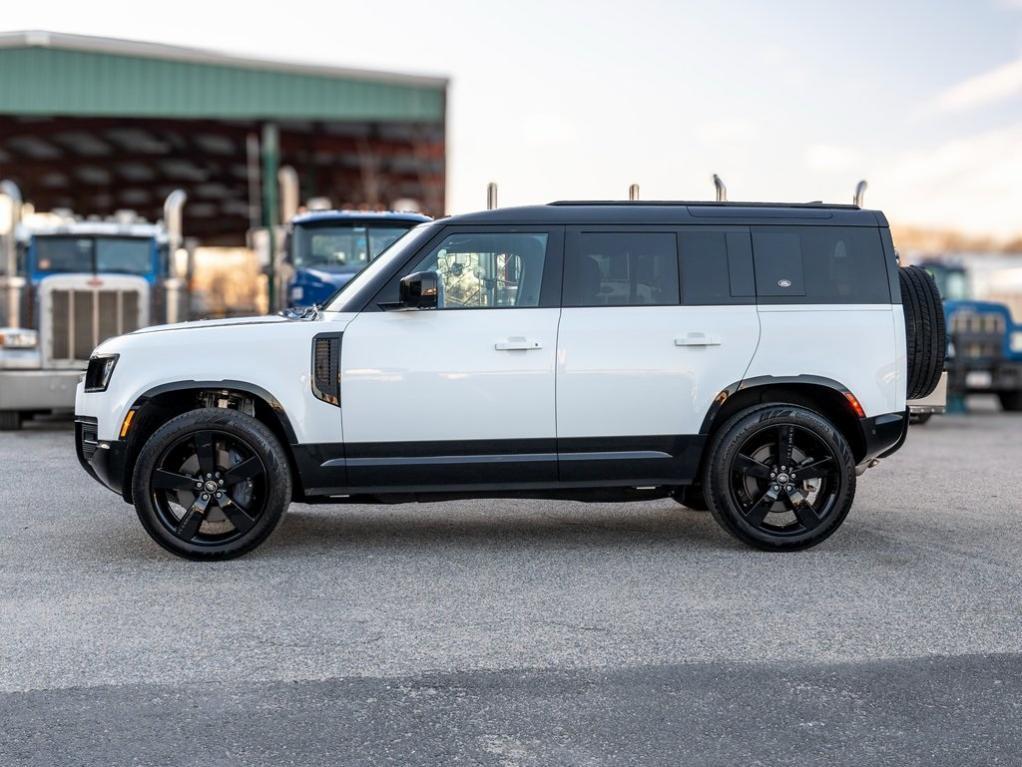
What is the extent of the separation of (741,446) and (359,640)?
2852 mm

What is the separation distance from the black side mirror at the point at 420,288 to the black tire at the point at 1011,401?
15.3 meters

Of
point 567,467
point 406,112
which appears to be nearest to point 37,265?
point 567,467

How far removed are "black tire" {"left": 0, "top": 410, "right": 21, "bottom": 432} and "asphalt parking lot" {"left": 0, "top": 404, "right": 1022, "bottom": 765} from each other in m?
5.65

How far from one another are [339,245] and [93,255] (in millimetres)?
3390

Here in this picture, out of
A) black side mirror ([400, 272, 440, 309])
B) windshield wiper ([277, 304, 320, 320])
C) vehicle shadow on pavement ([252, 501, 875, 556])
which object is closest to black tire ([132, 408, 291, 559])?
vehicle shadow on pavement ([252, 501, 875, 556])

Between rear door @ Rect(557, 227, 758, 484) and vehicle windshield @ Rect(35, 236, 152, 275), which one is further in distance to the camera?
vehicle windshield @ Rect(35, 236, 152, 275)

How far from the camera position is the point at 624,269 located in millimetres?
7285

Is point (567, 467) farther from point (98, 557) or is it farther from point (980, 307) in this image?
point (980, 307)

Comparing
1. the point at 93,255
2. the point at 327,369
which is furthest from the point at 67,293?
the point at 327,369

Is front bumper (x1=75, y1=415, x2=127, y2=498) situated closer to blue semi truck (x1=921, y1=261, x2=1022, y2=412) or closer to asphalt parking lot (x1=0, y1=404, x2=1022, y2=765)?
asphalt parking lot (x1=0, y1=404, x2=1022, y2=765)

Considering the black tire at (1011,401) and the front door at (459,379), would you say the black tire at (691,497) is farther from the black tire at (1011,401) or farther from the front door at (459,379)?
the black tire at (1011,401)

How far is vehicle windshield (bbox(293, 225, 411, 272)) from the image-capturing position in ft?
46.2

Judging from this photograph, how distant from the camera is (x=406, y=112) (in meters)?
30.9

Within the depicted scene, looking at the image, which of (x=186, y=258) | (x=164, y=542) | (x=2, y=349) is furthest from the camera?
(x=186, y=258)
